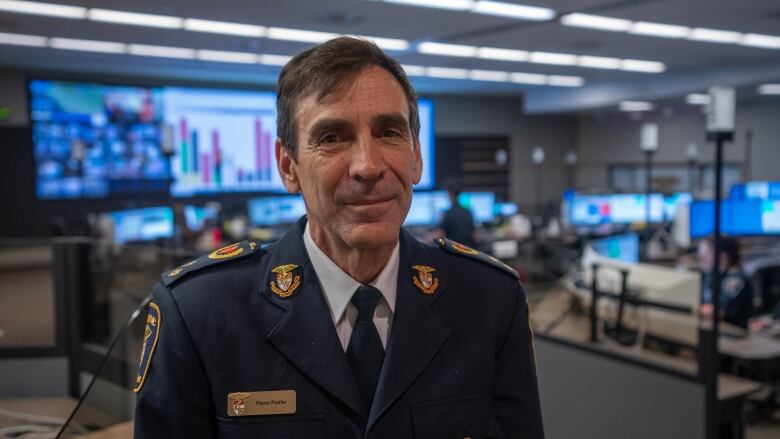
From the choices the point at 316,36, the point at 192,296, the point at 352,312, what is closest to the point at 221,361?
the point at 192,296

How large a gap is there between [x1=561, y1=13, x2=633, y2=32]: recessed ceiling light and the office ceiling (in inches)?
5.7

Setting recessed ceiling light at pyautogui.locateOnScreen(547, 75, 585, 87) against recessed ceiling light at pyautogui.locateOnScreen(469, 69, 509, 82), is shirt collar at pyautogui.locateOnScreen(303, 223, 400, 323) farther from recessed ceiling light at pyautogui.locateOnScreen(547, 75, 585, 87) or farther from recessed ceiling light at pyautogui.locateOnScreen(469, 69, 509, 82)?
recessed ceiling light at pyautogui.locateOnScreen(547, 75, 585, 87)

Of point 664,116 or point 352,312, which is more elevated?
point 664,116

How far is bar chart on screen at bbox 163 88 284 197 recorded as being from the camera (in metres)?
10.4

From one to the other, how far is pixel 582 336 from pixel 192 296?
7.06ft

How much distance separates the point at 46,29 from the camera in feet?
21.7

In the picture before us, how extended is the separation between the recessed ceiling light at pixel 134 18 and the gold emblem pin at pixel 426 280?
18.7ft

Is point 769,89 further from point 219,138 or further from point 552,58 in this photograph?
point 219,138

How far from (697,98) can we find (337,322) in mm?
11952

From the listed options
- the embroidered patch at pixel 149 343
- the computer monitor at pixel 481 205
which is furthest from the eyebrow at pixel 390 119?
the computer monitor at pixel 481 205

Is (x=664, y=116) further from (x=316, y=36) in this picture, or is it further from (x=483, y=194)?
(x=316, y=36)

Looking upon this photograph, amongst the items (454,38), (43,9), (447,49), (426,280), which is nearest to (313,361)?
(426,280)

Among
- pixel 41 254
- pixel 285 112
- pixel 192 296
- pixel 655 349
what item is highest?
pixel 285 112

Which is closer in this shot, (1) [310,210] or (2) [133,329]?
(1) [310,210]
